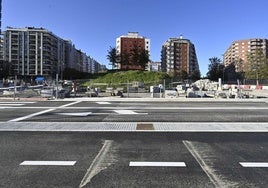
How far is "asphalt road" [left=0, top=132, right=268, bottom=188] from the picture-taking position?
19.2 ft

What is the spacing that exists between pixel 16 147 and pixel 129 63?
11466 cm

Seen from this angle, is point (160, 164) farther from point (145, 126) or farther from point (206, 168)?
point (145, 126)

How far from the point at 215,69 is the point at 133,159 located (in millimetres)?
149780

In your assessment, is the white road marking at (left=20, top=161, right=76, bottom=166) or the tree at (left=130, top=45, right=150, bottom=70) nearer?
the white road marking at (left=20, top=161, right=76, bottom=166)

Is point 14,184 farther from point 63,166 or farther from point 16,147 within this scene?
point 16,147

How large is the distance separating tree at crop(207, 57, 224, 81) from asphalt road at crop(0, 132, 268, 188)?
136 metres

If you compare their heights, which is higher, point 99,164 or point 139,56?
point 139,56

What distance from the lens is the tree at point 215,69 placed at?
14625cm

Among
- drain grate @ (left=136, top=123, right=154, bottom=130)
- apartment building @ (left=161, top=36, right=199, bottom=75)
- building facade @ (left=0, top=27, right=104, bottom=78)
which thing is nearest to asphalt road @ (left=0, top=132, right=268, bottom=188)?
drain grate @ (left=136, top=123, right=154, bottom=130)

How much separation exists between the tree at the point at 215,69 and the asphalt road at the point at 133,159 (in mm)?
136295

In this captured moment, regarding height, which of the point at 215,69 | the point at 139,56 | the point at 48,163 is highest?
the point at 139,56

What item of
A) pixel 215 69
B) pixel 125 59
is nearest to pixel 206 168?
pixel 125 59

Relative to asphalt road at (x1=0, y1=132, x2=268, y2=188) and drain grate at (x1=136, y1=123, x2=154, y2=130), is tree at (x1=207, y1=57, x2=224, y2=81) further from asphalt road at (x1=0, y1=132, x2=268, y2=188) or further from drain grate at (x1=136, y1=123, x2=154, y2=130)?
asphalt road at (x1=0, y1=132, x2=268, y2=188)

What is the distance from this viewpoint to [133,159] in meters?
7.39
